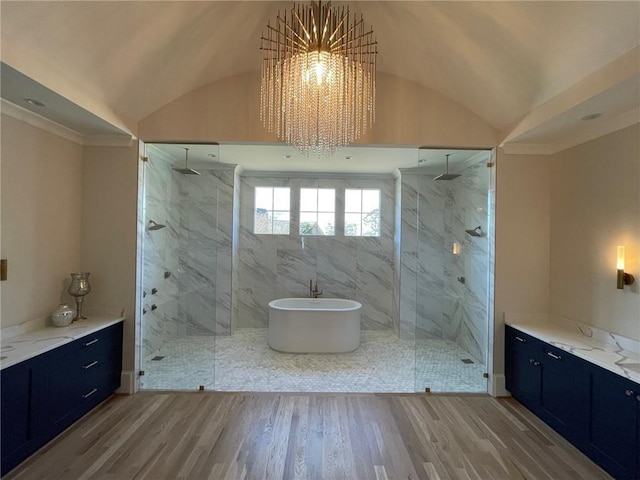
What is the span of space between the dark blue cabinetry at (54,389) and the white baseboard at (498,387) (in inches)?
150

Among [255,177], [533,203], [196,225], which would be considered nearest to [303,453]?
[196,225]

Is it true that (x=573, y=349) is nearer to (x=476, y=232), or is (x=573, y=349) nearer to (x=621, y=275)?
(x=621, y=275)

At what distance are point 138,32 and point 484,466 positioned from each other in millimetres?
4000

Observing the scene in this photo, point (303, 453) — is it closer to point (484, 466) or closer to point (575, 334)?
point (484, 466)

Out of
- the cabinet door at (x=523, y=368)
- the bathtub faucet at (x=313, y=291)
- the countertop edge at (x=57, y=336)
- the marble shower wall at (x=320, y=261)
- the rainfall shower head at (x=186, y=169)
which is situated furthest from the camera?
the marble shower wall at (x=320, y=261)

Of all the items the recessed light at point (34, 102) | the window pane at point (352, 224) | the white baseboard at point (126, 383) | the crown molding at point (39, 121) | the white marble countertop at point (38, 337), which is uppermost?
the recessed light at point (34, 102)

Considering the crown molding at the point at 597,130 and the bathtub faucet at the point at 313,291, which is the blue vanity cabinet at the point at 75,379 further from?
the crown molding at the point at 597,130

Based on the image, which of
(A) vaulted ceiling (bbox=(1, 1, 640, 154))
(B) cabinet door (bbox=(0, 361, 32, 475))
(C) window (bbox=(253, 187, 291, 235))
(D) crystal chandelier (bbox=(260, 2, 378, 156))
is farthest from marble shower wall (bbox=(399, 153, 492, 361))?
(B) cabinet door (bbox=(0, 361, 32, 475))

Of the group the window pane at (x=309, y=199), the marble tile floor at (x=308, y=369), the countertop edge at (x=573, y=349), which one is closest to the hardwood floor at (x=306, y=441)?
the marble tile floor at (x=308, y=369)

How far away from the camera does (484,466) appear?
2.16 metres

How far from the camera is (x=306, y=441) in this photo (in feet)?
7.86

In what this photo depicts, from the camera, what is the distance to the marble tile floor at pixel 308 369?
10.8ft

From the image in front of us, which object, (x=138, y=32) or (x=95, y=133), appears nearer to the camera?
(x=138, y=32)

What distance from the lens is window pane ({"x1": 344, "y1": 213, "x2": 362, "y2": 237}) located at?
5.60m
